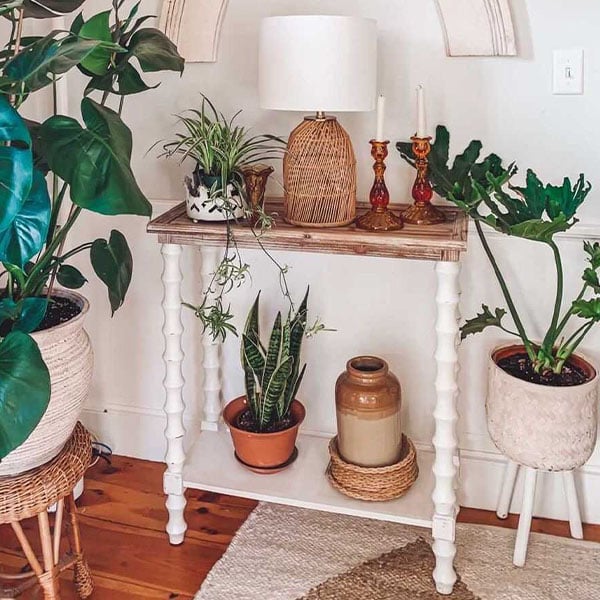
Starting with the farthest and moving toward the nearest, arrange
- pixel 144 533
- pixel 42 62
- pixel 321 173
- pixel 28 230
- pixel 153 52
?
pixel 144 533 → pixel 321 173 → pixel 153 52 → pixel 28 230 → pixel 42 62

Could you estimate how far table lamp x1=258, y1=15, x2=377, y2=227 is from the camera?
1.63m

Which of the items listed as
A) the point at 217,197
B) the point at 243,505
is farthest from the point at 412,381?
the point at 217,197

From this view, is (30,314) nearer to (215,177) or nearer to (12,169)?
(12,169)

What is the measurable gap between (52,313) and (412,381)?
0.95 m

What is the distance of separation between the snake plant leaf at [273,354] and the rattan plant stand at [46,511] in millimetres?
458

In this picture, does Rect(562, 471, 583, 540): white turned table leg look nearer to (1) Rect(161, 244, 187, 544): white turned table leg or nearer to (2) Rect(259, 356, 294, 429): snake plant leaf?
(2) Rect(259, 356, 294, 429): snake plant leaf

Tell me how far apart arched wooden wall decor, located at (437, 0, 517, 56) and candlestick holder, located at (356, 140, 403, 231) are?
325 mm

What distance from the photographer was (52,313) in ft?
5.65

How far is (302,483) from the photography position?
1.98 m

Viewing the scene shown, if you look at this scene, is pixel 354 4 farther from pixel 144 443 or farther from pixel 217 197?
pixel 144 443

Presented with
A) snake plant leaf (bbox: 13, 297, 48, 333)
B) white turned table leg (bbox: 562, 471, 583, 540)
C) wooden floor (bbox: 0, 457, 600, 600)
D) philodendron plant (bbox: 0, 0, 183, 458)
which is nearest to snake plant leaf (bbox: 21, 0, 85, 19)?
philodendron plant (bbox: 0, 0, 183, 458)

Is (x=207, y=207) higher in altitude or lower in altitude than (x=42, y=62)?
lower

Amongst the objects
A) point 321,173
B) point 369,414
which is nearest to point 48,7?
point 321,173

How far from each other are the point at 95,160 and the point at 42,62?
6.9 inches
